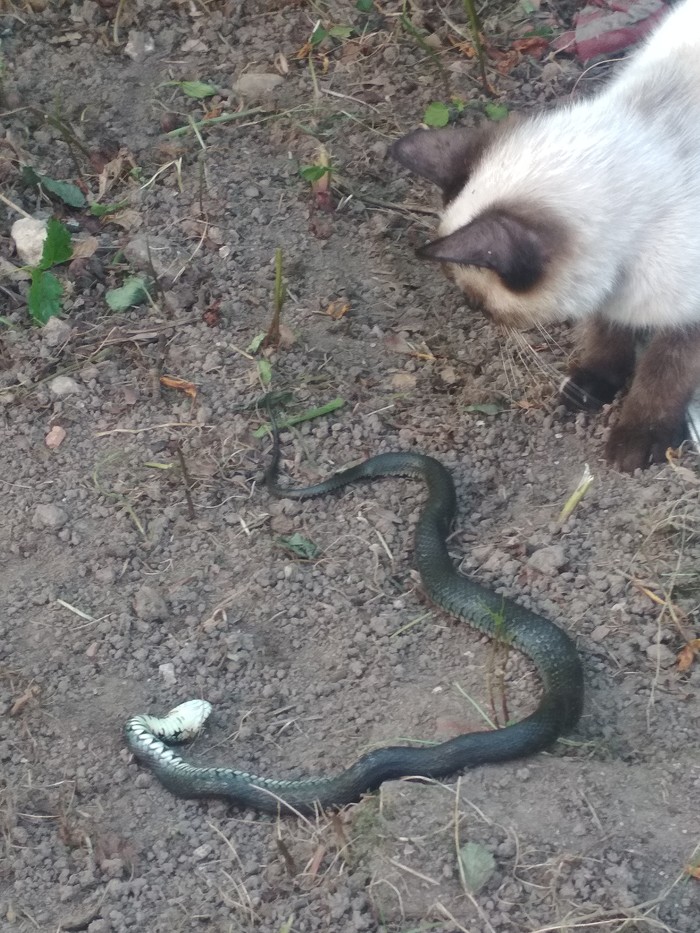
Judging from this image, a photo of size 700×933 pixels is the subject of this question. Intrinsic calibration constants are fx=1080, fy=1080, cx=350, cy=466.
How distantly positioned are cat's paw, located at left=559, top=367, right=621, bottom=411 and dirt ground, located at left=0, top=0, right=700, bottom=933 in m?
0.09

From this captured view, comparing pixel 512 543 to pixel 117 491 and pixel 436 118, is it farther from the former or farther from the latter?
pixel 436 118

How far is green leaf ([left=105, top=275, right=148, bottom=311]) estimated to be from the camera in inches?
158

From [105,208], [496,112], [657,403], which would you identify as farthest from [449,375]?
[105,208]

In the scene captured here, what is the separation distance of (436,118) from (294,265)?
2.89 feet

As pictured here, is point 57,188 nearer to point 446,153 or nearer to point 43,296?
point 43,296

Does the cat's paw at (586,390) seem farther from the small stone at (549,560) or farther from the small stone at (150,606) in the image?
the small stone at (150,606)

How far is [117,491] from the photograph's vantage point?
356 centimetres

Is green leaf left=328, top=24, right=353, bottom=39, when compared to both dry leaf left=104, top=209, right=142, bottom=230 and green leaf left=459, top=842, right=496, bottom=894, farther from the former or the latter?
green leaf left=459, top=842, right=496, bottom=894

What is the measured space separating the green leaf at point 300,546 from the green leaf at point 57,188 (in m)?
1.75

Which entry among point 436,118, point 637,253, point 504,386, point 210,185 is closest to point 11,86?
point 210,185

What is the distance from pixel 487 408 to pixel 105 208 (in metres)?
1.74

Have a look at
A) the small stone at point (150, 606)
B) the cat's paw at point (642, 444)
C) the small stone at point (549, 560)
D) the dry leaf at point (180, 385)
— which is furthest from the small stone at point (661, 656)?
the dry leaf at point (180, 385)

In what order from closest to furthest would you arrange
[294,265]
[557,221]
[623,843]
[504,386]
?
[623,843] → [557,221] → [504,386] → [294,265]

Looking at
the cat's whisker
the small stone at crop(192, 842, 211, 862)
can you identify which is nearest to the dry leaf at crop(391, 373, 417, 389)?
the cat's whisker
